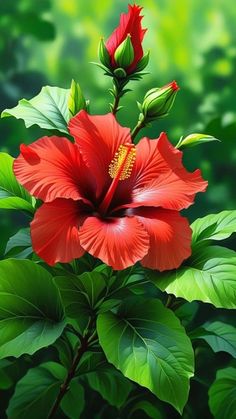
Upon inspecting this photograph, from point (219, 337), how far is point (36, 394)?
25cm

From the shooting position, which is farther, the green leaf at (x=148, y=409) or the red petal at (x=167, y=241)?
the green leaf at (x=148, y=409)

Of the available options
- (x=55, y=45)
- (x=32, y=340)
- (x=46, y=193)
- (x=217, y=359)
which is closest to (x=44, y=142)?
(x=46, y=193)

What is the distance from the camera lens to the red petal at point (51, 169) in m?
0.79

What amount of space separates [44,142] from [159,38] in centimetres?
75

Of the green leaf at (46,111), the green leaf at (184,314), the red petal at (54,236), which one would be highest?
the green leaf at (46,111)

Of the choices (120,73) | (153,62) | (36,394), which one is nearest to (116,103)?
(120,73)

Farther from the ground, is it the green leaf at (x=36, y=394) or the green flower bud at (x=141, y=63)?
the green flower bud at (x=141, y=63)

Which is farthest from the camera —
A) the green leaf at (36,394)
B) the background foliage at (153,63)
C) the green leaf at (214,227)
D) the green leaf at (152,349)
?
the background foliage at (153,63)

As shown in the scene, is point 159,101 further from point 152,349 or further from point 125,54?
point 152,349

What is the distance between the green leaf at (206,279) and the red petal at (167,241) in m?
0.02

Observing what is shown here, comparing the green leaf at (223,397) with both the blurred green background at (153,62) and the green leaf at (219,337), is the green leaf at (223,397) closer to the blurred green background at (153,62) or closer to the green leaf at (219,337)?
the green leaf at (219,337)

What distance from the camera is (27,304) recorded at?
851 mm

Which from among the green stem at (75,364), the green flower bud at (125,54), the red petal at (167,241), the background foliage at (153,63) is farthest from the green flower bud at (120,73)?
the background foliage at (153,63)

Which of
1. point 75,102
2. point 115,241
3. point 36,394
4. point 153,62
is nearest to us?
point 115,241
